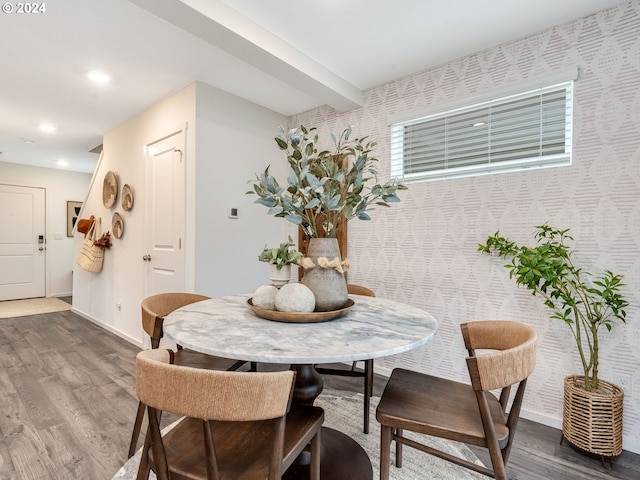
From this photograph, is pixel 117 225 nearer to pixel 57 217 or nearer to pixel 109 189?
pixel 109 189

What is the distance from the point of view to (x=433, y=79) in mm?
2566

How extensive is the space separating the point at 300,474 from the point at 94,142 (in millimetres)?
4995

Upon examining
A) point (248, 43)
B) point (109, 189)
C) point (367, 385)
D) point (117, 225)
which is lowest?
point (367, 385)

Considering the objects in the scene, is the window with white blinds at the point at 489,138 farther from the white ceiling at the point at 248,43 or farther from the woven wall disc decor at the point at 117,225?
the woven wall disc decor at the point at 117,225

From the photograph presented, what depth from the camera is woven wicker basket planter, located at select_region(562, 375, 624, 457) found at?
1712mm

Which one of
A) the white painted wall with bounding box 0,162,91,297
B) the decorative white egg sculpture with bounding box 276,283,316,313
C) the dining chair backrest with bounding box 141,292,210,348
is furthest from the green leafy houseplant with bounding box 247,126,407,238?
the white painted wall with bounding box 0,162,91,297

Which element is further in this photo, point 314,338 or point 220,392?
point 314,338

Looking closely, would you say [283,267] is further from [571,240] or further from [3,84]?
[3,84]

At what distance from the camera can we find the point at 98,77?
9.00 feet

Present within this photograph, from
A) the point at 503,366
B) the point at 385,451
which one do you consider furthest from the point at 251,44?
the point at 385,451

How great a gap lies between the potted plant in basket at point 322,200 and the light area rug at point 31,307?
5.34 m

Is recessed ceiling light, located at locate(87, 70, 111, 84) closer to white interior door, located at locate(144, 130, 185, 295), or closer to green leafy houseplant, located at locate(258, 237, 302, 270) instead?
white interior door, located at locate(144, 130, 185, 295)

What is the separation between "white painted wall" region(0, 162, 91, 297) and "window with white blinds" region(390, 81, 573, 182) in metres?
6.26

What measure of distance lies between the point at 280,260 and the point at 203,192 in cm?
162
